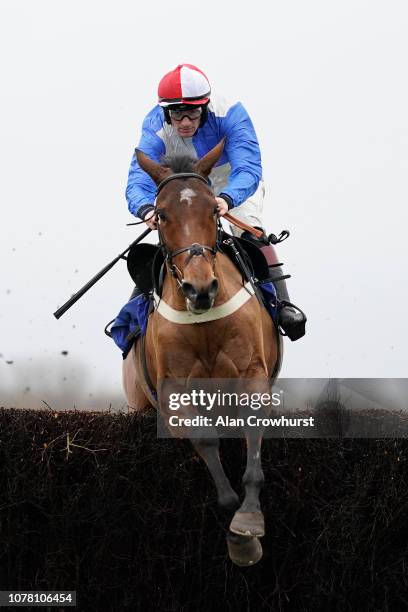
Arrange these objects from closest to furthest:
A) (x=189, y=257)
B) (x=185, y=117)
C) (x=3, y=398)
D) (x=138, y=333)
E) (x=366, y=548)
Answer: (x=189, y=257) → (x=366, y=548) → (x=185, y=117) → (x=138, y=333) → (x=3, y=398)

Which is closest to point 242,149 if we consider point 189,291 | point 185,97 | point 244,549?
point 185,97

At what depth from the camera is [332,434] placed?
6.83 metres

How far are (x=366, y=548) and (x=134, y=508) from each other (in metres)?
1.61

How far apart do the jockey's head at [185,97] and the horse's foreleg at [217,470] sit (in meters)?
2.40

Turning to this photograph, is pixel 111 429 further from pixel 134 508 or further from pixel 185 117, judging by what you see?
pixel 185 117

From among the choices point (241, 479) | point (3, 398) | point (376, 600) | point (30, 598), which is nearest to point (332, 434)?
point (241, 479)

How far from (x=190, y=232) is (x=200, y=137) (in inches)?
71.3

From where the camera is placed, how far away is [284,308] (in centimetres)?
759

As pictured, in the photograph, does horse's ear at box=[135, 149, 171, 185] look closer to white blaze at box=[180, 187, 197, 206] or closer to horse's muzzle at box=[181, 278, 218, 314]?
white blaze at box=[180, 187, 197, 206]

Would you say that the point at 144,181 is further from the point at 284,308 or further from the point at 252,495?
the point at 252,495

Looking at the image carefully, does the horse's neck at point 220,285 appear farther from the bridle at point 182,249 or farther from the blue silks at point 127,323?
the blue silks at point 127,323

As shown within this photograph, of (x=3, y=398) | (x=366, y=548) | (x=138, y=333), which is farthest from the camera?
(x=3, y=398)

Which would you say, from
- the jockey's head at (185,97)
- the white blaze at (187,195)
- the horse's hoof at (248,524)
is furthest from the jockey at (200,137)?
the horse's hoof at (248,524)

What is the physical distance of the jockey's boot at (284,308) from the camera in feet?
24.6
